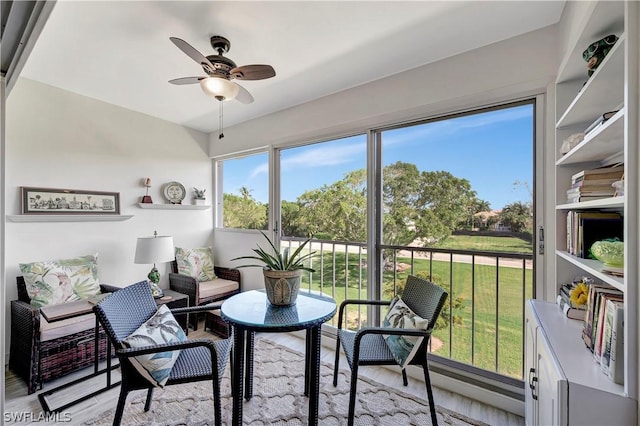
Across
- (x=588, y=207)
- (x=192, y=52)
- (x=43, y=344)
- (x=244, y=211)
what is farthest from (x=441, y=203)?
(x=43, y=344)

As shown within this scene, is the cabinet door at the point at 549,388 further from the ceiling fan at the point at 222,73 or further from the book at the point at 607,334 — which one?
the ceiling fan at the point at 222,73

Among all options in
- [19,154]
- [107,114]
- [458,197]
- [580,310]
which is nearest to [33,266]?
[19,154]

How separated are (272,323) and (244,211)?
8.00ft

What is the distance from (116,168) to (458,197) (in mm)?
3434

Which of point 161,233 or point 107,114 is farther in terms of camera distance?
point 161,233

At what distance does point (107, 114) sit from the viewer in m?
2.96

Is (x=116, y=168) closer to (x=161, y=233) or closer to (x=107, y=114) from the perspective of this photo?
(x=107, y=114)

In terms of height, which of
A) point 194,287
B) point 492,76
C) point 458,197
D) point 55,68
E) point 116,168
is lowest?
point 194,287

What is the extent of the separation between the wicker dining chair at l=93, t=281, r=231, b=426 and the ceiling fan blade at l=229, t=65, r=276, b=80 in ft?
4.86

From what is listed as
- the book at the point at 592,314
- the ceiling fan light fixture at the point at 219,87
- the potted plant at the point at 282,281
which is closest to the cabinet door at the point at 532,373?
the book at the point at 592,314

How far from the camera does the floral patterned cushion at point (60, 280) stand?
230 centimetres

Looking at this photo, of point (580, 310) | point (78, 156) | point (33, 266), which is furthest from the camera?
point (78, 156)

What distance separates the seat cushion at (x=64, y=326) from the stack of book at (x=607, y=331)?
10.3 ft

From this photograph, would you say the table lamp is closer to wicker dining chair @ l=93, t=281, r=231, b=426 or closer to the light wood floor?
the light wood floor
